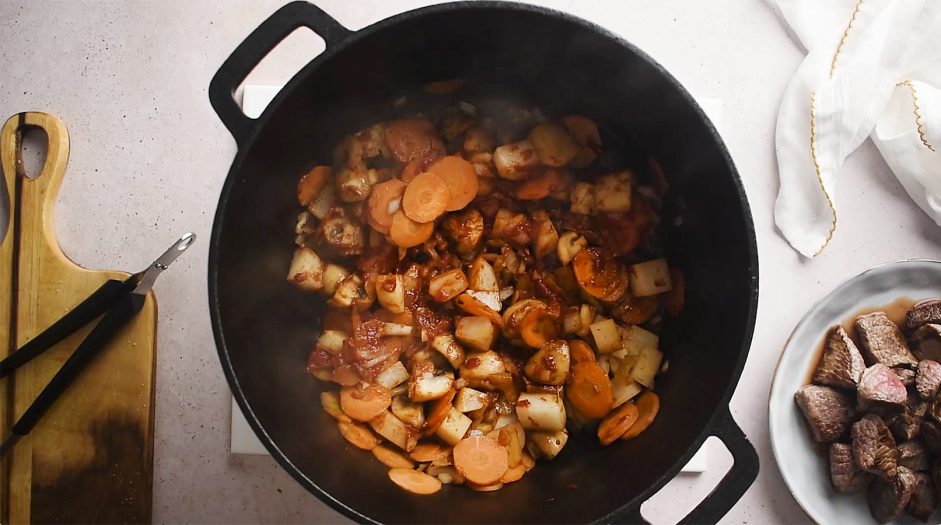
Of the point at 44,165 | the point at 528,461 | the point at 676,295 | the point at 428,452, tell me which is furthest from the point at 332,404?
the point at 44,165

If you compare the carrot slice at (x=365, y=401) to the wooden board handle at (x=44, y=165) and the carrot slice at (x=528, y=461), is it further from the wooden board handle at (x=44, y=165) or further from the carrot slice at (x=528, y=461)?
the wooden board handle at (x=44, y=165)

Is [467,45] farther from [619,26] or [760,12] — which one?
[760,12]

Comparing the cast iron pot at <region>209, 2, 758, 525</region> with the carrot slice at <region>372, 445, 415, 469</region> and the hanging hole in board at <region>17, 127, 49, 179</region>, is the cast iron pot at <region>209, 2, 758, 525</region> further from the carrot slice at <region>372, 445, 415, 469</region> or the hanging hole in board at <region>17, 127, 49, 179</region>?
the hanging hole in board at <region>17, 127, 49, 179</region>

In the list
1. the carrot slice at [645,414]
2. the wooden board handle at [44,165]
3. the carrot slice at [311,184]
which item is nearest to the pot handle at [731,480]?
the carrot slice at [645,414]

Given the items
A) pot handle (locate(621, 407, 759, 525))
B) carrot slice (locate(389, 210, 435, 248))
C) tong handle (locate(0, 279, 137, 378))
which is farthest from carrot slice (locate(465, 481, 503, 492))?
tong handle (locate(0, 279, 137, 378))

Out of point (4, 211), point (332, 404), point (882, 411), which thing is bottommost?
point (882, 411)

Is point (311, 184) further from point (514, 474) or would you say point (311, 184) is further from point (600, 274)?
point (514, 474)

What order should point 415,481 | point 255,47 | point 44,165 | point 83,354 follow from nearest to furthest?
point 255,47 < point 415,481 < point 83,354 < point 44,165
